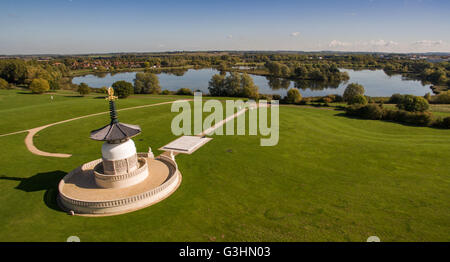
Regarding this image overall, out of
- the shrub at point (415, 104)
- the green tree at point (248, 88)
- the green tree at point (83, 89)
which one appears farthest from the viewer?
the green tree at point (248, 88)

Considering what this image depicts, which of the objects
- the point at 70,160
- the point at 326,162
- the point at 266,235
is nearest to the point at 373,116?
the point at 326,162

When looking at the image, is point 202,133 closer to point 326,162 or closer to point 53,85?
point 326,162

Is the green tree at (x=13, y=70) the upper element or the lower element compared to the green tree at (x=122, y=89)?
upper

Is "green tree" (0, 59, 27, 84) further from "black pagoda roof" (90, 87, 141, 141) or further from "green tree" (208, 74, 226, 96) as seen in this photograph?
"black pagoda roof" (90, 87, 141, 141)

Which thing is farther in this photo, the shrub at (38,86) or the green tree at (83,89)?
the shrub at (38,86)

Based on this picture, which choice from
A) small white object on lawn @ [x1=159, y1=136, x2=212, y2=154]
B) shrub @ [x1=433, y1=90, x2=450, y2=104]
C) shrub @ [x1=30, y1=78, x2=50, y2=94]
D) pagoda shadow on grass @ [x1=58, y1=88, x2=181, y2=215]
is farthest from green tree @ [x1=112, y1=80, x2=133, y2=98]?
shrub @ [x1=433, y1=90, x2=450, y2=104]

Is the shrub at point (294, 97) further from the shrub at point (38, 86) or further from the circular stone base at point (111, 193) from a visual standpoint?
the shrub at point (38, 86)

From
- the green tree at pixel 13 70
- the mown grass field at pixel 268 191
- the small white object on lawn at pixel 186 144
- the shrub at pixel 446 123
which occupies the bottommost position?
the mown grass field at pixel 268 191

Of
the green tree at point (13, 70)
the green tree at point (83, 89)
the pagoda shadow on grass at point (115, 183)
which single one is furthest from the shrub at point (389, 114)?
the green tree at point (13, 70)

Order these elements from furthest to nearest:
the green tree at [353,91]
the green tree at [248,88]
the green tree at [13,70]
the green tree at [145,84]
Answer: the green tree at [13,70] → the green tree at [145,84] → the green tree at [248,88] → the green tree at [353,91]
